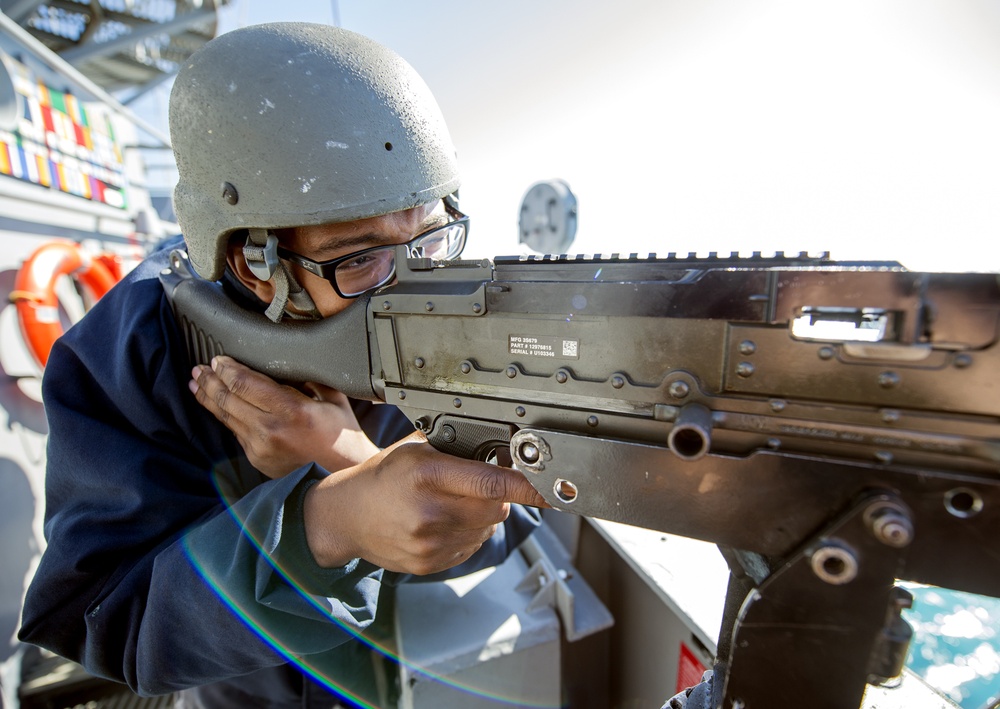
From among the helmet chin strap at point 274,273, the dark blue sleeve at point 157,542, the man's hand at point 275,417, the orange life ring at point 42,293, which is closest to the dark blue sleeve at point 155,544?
the dark blue sleeve at point 157,542

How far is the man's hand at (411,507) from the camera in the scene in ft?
3.09

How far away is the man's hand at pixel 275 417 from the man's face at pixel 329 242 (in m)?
0.26

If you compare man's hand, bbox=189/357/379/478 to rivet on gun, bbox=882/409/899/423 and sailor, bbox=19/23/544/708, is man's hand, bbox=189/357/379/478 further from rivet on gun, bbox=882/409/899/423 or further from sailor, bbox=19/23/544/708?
rivet on gun, bbox=882/409/899/423

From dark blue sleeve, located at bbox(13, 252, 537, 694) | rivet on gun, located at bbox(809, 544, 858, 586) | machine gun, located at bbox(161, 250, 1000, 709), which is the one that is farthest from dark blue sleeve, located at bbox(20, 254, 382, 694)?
rivet on gun, located at bbox(809, 544, 858, 586)

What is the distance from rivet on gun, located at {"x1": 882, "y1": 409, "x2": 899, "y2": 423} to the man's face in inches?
46.3

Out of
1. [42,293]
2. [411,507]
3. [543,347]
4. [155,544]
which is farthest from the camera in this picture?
[42,293]

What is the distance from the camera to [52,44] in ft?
25.0

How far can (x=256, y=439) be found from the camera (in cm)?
126

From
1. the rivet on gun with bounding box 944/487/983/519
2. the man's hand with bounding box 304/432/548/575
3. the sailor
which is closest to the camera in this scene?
the rivet on gun with bounding box 944/487/983/519

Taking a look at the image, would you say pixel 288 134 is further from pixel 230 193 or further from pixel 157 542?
pixel 157 542

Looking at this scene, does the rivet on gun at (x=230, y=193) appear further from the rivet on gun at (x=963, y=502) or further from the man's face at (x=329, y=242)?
the rivet on gun at (x=963, y=502)

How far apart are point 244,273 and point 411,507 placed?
97cm

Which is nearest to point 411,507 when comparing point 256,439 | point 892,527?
point 256,439

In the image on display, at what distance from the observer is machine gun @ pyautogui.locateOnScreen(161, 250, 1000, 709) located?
0.59 meters
